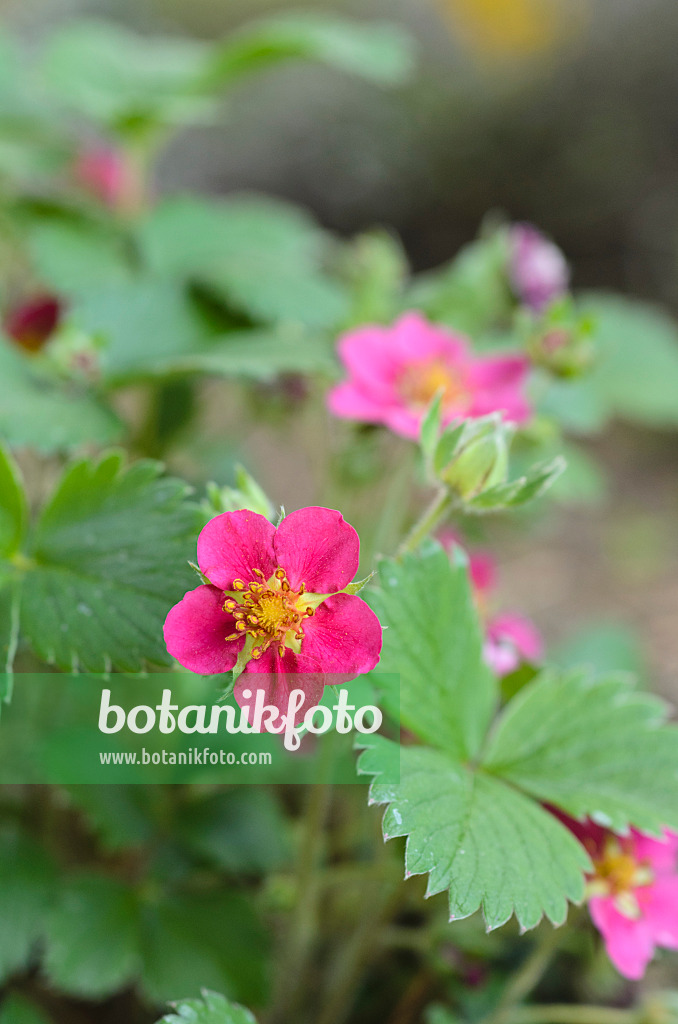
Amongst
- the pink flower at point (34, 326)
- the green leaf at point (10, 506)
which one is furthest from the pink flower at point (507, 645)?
the pink flower at point (34, 326)

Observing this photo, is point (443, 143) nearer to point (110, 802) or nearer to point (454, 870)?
point (110, 802)

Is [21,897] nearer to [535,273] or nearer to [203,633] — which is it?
[203,633]

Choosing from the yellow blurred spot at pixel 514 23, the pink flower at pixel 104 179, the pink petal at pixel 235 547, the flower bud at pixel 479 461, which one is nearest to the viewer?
the pink petal at pixel 235 547

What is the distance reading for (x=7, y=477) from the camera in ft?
1.91

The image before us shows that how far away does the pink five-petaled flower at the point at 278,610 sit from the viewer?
43 centimetres

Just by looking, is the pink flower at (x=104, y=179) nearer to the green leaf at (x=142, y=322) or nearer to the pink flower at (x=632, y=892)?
the green leaf at (x=142, y=322)

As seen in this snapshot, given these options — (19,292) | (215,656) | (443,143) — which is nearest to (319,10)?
(443,143)

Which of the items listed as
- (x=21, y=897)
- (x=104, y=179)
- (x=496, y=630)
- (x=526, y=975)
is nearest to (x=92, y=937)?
(x=21, y=897)

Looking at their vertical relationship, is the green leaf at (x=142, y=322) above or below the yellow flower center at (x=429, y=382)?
above

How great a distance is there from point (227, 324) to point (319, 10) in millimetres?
2356

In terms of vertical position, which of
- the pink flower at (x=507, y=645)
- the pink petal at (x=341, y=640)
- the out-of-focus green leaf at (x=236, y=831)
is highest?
the pink flower at (x=507, y=645)

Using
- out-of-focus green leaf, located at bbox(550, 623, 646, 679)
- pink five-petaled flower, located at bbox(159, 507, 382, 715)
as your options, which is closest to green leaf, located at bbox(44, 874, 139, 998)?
pink five-petaled flower, located at bbox(159, 507, 382, 715)

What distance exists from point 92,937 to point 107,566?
374 millimetres

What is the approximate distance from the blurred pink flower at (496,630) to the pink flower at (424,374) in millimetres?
133
